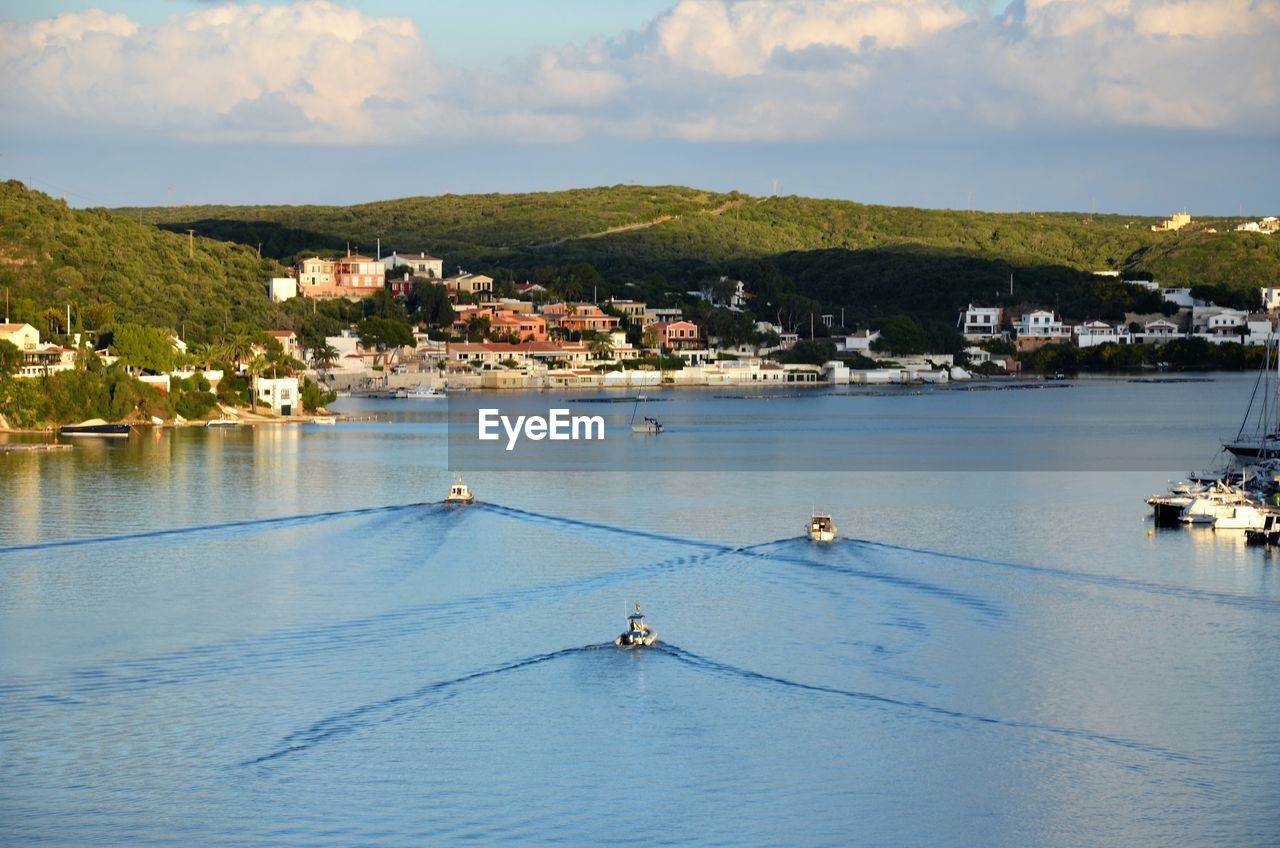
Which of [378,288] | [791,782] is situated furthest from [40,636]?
[378,288]

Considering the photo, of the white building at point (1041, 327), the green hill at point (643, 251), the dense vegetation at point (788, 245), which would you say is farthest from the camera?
the dense vegetation at point (788, 245)

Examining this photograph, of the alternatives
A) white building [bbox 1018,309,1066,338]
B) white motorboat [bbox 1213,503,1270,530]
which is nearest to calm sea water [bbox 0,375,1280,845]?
white motorboat [bbox 1213,503,1270,530]

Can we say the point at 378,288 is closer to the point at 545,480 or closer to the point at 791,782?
the point at 545,480

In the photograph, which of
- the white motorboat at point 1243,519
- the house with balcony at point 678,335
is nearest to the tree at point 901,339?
the house with balcony at point 678,335

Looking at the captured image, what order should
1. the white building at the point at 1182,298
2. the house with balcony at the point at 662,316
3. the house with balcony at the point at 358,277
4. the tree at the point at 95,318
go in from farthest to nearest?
the white building at the point at 1182,298 → the house with balcony at the point at 662,316 → the house with balcony at the point at 358,277 → the tree at the point at 95,318

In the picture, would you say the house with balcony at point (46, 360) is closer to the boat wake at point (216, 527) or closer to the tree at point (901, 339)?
the boat wake at point (216, 527)

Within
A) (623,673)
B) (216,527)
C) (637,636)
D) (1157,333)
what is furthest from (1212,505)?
(1157,333)
